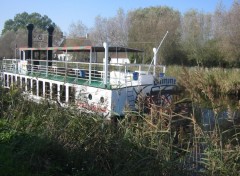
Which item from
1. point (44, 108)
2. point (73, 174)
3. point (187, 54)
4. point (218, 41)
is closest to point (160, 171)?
point (73, 174)

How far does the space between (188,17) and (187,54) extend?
19.5 ft

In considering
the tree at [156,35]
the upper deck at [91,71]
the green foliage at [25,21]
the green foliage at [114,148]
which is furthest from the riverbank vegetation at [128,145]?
the green foliage at [25,21]

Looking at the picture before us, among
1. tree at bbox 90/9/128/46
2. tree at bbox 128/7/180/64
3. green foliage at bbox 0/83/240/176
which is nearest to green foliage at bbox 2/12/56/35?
tree at bbox 90/9/128/46

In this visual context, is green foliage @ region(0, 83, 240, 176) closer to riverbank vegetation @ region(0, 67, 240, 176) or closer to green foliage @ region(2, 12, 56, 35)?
riverbank vegetation @ region(0, 67, 240, 176)

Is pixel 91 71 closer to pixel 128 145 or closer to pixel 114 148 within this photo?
pixel 114 148

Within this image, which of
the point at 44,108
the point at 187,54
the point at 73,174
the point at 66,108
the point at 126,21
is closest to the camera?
the point at 73,174

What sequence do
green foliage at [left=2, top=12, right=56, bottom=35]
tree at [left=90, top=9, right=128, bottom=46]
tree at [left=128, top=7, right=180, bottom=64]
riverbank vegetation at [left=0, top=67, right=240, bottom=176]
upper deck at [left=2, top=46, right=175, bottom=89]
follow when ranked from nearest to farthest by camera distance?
riverbank vegetation at [left=0, top=67, right=240, bottom=176]
upper deck at [left=2, top=46, right=175, bottom=89]
tree at [left=128, top=7, right=180, bottom=64]
tree at [left=90, top=9, right=128, bottom=46]
green foliage at [left=2, top=12, right=56, bottom=35]

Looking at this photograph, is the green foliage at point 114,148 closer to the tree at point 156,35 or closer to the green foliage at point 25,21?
the tree at point 156,35

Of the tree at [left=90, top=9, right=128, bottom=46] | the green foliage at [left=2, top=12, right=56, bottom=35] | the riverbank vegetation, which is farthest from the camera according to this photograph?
the green foliage at [left=2, top=12, right=56, bottom=35]

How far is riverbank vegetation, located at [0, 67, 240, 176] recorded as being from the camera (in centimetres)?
448

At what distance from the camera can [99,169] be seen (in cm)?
527

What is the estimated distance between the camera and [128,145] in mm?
5164

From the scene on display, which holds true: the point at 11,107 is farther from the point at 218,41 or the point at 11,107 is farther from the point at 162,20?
the point at 162,20

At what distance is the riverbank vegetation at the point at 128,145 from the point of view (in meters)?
4.48
